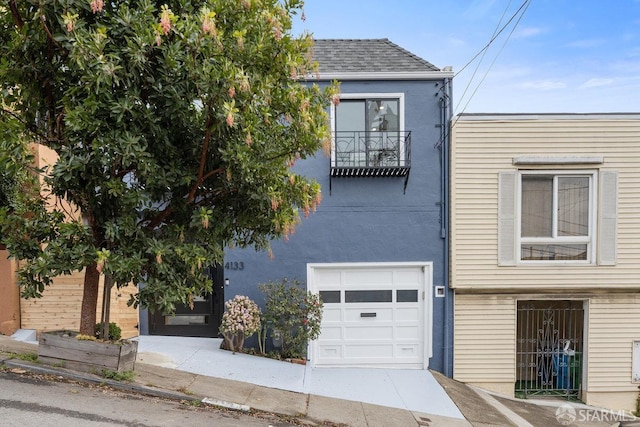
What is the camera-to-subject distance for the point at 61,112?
13.9 feet

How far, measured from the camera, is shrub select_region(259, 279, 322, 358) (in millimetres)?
7113

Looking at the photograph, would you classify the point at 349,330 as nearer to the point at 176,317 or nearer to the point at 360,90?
the point at 176,317

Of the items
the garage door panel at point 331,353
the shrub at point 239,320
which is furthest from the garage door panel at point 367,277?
the shrub at point 239,320

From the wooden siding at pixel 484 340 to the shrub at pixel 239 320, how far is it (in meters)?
3.99

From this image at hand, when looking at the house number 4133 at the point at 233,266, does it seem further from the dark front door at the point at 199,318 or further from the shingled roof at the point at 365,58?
the shingled roof at the point at 365,58

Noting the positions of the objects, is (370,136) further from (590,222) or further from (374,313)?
(590,222)

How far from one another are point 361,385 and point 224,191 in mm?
4255

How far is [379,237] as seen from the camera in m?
7.75

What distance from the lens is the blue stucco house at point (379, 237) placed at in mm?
7672

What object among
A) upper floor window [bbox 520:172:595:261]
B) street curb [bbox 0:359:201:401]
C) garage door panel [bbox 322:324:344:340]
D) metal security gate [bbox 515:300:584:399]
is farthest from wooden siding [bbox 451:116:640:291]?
street curb [bbox 0:359:201:401]

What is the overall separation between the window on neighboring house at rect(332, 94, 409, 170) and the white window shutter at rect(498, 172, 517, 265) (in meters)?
1.93

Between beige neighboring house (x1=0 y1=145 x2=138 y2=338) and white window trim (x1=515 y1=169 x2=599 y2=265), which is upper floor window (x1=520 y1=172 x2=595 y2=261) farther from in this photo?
beige neighboring house (x1=0 y1=145 x2=138 y2=338)

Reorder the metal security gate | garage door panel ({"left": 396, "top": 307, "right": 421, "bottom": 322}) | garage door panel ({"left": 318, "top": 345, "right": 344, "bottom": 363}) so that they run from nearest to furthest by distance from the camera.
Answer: garage door panel ({"left": 318, "top": 345, "right": 344, "bottom": 363}) → garage door panel ({"left": 396, "top": 307, "right": 421, "bottom": 322}) → the metal security gate

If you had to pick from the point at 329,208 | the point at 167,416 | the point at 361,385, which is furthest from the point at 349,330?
the point at 167,416
